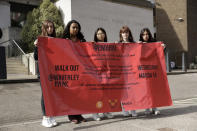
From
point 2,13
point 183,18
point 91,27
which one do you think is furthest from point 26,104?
point 183,18

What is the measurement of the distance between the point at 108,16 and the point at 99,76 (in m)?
16.1

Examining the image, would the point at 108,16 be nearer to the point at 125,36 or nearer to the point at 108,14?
the point at 108,14

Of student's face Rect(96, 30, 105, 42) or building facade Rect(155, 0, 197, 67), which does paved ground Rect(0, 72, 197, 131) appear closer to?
student's face Rect(96, 30, 105, 42)

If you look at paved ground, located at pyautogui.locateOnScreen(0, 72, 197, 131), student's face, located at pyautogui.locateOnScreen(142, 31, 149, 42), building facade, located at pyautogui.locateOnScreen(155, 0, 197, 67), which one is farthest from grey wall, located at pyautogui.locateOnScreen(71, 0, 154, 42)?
student's face, located at pyautogui.locateOnScreen(142, 31, 149, 42)

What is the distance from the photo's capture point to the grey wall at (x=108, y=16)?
1847cm

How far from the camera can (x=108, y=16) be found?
1994 centimetres

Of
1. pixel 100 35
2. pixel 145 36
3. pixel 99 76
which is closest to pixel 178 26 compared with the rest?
pixel 145 36

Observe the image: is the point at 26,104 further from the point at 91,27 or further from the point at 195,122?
the point at 91,27

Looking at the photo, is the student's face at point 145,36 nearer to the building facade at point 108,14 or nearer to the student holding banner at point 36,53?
the student holding banner at point 36,53

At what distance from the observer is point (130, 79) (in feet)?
15.2

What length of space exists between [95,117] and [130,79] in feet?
3.25

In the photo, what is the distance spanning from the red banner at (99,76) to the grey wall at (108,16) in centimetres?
1381

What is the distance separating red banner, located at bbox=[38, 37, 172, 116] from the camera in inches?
158

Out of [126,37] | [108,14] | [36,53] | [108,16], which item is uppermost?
[108,14]
